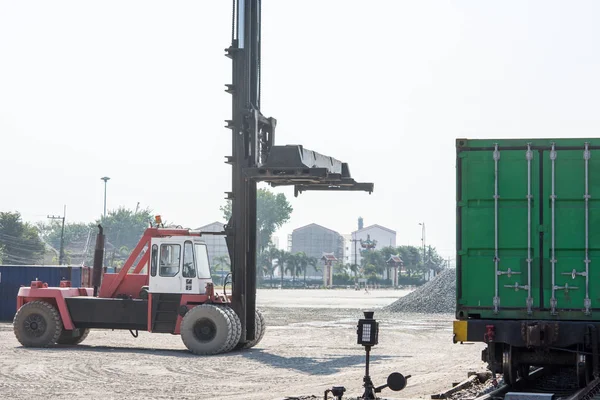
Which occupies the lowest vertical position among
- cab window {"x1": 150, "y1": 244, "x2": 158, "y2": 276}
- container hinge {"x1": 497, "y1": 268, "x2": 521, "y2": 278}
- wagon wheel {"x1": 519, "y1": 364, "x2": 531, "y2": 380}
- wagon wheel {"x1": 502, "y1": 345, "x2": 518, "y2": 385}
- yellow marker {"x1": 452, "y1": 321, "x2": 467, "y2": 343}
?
wagon wheel {"x1": 519, "y1": 364, "x2": 531, "y2": 380}

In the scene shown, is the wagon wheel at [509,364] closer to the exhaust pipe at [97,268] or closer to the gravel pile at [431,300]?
the exhaust pipe at [97,268]

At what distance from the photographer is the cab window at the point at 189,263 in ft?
79.7

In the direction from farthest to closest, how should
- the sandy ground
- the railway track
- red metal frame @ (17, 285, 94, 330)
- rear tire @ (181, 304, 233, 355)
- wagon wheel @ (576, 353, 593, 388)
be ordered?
1. red metal frame @ (17, 285, 94, 330)
2. rear tire @ (181, 304, 233, 355)
3. the sandy ground
4. wagon wheel @ (576, 353, 593, 388)
5. the railway track

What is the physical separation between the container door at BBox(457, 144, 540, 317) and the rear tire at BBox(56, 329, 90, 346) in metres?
14.6

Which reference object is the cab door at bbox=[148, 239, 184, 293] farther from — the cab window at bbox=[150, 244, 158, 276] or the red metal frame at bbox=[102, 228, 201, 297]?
the red metal frame at bbox=[102, 228, 201, 297]

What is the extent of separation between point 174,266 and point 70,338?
3.79 meters

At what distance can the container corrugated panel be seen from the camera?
13.4 metres

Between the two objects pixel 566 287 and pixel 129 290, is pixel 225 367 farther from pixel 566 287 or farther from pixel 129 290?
pixel 566 287

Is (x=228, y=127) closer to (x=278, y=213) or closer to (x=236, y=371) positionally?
(x=236, y=371)

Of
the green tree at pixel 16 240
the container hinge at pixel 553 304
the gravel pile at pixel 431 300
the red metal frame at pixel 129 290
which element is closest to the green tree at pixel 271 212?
the green tree at pixel 16 240

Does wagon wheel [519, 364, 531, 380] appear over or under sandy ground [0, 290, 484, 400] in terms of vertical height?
over

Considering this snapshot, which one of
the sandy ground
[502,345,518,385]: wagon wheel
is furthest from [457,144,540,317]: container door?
the sandy ground

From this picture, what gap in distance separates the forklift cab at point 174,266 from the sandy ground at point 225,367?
4.87ft

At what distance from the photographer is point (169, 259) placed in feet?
79.9
